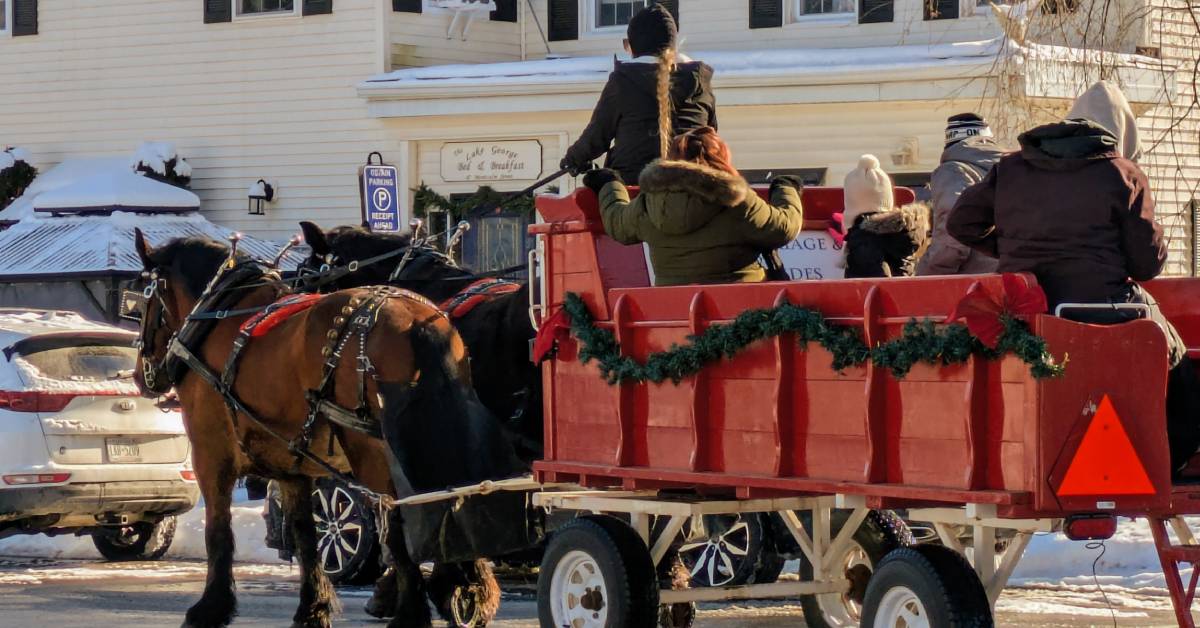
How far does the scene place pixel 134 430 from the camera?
13.3 meters

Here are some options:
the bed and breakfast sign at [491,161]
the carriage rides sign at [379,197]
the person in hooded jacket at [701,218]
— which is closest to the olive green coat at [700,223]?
the person in hooded jacket at [701,218]

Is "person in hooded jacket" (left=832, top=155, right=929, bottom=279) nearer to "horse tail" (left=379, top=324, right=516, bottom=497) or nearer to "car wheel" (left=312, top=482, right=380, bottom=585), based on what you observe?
"horse tail" (left=379, top=324, right=516, bottom=497)

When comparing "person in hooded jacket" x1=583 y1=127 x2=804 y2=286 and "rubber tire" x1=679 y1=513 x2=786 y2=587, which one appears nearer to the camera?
"person in hooded jacket" x1=583 y1=127 x2=804 y2=286

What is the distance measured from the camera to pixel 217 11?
2427 cm

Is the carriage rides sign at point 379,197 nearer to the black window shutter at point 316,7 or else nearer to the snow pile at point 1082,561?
the black window shutter at point 316,7

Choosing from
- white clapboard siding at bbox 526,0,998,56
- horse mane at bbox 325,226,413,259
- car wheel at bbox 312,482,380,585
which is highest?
white clapboard siding at bbox 526,0,998,56

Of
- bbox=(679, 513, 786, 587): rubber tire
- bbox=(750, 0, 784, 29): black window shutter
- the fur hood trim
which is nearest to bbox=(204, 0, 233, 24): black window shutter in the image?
bbox=(750, 0, 784, 29): black window shutter

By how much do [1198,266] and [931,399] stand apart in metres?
17.1

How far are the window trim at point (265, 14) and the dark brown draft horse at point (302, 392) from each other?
13051mm

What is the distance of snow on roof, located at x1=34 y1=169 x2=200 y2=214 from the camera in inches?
912

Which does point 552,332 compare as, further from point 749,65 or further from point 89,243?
point 89,243

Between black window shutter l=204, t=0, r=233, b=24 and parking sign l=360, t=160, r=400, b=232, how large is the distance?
603cm

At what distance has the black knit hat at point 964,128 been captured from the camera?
9.80 m

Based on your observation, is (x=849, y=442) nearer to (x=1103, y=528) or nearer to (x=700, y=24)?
(x=1103, y=528)
